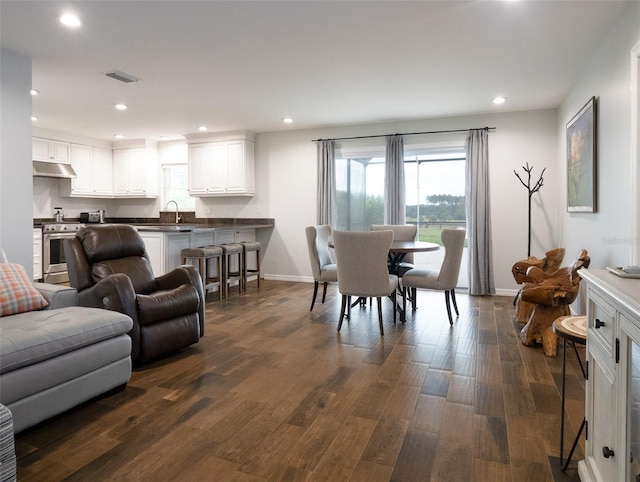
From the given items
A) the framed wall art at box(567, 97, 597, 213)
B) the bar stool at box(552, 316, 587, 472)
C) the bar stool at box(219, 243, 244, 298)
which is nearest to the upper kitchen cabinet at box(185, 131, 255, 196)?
the bar stool at box(219, 243, 244, 298)

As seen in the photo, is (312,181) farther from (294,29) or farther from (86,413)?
(86,413)

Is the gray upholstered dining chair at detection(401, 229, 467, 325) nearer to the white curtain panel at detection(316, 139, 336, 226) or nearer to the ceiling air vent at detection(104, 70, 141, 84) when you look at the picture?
the white curtain panel at detection(316, 139, 336, 226)

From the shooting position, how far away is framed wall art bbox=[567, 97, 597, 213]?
3.52 m

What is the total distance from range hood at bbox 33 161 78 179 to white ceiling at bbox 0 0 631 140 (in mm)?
1194

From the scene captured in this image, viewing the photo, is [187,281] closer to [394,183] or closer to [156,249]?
[156,249]

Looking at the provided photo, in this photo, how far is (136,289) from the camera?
137 inches

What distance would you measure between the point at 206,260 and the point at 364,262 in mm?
2606

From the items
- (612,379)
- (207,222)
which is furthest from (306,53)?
(207,222)

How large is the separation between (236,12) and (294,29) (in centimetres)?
47

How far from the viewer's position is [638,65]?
261 cm

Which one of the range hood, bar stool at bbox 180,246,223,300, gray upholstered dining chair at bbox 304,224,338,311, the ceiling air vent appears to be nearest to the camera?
the ceiling air vent

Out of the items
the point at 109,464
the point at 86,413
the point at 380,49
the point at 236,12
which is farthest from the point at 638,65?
the point at 86,413

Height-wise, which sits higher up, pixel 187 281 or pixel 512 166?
pixel 512 166

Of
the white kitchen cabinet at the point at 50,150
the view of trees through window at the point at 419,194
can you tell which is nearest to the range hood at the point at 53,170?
the white kitchen cabinet at the point at 50,150
